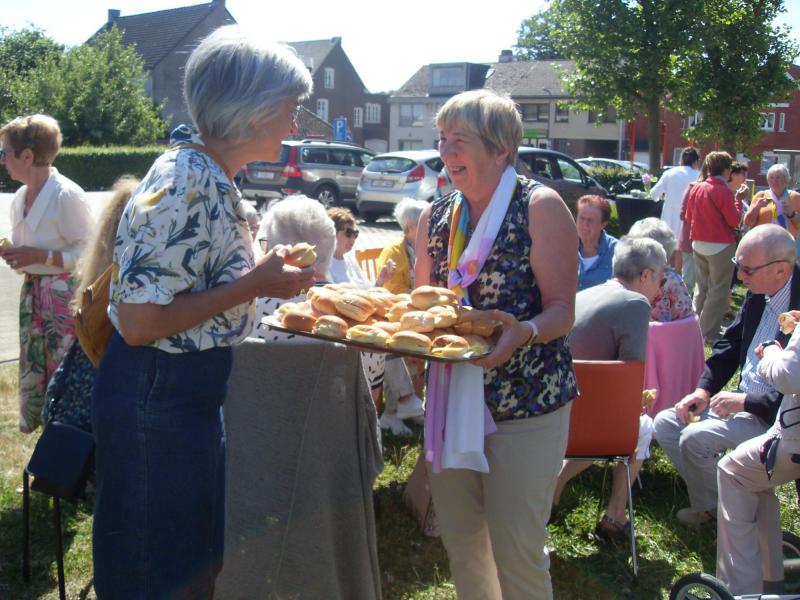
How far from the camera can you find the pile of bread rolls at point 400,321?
88.2 inches

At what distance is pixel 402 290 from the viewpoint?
5.72 m

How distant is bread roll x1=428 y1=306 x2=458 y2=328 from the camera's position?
2.28 m

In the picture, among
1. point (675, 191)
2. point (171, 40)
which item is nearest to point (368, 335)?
point (675, 191)

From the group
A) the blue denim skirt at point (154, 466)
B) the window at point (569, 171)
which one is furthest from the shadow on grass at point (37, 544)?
the window at point (569, 171)

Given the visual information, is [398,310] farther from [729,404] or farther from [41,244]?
[41,244]

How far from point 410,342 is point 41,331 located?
8.69 feet

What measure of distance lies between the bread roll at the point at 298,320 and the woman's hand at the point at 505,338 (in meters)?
0.49

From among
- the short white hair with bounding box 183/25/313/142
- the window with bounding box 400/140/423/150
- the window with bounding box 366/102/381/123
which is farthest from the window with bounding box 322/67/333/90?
the short white hair with bounding box 183/25/313/142

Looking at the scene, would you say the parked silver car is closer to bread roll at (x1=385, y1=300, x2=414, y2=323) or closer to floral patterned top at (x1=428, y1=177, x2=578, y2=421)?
bread roll at (x1=385, y1=300, x2=414, y2=323)

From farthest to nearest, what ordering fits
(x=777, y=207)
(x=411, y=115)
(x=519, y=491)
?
(x=411, y=115) → (x=777, y=207) → (x=519, y=491)

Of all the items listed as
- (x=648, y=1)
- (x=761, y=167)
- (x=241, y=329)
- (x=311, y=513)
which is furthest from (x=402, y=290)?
(x=761, y=167)

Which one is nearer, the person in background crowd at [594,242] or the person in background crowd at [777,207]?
the person in background crowd at [594,242]

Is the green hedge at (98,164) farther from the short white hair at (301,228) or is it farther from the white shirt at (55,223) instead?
the short white hair at (301,228)

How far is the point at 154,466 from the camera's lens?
1887 mm
